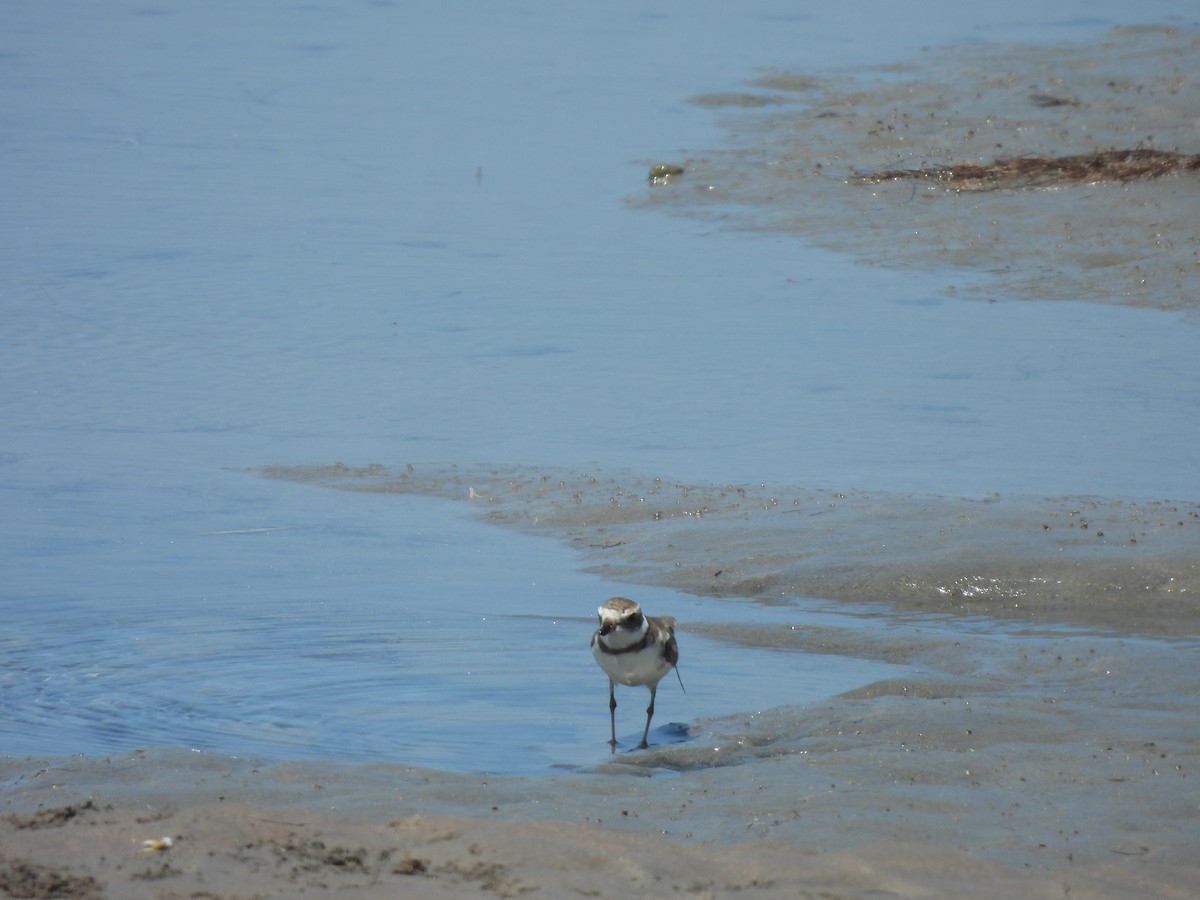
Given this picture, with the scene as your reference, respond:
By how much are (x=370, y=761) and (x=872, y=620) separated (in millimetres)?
3123

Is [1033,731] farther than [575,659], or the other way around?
[575,659]

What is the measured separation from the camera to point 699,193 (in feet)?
55.8

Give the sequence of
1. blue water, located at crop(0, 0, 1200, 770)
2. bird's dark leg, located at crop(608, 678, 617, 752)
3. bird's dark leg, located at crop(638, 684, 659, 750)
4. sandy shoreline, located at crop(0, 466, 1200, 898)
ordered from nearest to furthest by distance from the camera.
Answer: sandy shoreline, located at crop(0, 466, 1200, 898), bird's dark leg, located at crop(638, 684, 659, 750), bird's dark leg, located at crop(608, 678, 617, 752), blue water, located at crop(0, 0, 1200, 770)

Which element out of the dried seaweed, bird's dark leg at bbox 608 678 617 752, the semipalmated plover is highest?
the dried seaweed

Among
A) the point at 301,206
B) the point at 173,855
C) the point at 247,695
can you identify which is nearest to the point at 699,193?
the point at 301,206

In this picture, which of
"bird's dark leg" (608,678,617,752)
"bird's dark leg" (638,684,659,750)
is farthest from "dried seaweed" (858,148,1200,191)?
"bird's dark leg" (638,684,659,750)

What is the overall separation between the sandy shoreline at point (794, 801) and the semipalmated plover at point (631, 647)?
0.30 m

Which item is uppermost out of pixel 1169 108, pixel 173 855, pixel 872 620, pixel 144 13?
pixel 144 13

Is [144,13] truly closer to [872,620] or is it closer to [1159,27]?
[1159,27]

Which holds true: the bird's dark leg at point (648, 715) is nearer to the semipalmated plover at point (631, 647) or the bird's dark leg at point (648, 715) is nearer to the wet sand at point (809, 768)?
the semipalmated plover at point (631, 647)

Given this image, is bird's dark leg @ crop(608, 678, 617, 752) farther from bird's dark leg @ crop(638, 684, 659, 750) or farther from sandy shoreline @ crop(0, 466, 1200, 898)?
sandy shoreline @ crop(0, 466, 1200, 898)

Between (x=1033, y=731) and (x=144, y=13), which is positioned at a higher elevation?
(x=144, y=13)

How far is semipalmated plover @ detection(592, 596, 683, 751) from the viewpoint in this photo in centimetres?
664

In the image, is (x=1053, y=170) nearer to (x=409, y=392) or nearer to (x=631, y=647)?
(x=409, y=392)
